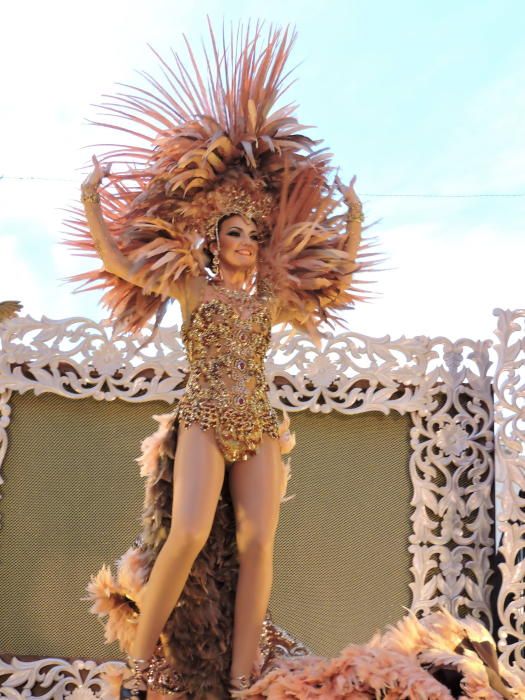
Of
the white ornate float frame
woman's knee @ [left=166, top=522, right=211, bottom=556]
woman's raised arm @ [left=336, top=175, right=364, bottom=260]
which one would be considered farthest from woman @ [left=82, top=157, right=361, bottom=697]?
the white ornate float frame

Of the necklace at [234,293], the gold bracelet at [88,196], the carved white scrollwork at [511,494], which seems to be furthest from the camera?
the carved white scrollwork at [511,494]

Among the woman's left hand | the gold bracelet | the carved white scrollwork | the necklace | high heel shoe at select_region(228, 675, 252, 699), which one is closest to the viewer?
high heel shoe at select_region(228, 675, 252, 699)

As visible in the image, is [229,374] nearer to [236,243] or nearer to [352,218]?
[236,243]

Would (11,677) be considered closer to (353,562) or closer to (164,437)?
(353,562)

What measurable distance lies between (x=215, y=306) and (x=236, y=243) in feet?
0.74

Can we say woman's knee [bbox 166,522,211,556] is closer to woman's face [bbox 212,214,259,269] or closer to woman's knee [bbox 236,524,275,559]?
woman's knee [bbox 236,524,275,559]

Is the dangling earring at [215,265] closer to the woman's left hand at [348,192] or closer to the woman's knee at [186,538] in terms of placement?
the woman's left hand at [348,192]

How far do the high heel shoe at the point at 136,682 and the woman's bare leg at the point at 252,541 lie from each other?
0.84 feet

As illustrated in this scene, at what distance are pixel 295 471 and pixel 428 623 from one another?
2.26 metres

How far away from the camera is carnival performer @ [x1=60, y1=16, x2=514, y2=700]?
2.46m

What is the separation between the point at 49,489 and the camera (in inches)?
173

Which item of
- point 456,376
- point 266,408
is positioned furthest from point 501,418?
point 266,408

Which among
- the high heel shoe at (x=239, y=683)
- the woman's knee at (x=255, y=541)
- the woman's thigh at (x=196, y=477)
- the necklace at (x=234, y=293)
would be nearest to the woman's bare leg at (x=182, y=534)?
the woman's thigh at (x=196, y=477)

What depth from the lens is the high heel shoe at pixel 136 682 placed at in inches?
95.7
